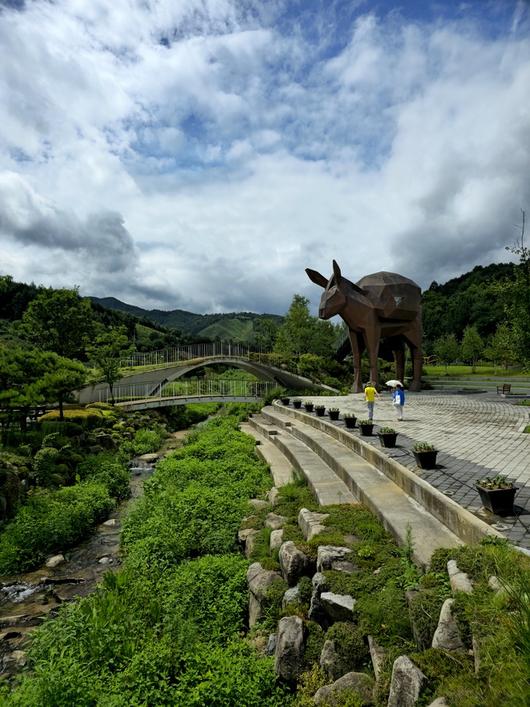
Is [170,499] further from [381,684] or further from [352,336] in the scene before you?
[352,336]

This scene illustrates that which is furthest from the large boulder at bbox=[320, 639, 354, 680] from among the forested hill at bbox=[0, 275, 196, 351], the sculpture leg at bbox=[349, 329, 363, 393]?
the forested hill at bbox=[0, 275, 196, 351]

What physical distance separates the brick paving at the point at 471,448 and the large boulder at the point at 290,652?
2.50m

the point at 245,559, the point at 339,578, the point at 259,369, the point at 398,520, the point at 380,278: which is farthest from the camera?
the point at 259,369

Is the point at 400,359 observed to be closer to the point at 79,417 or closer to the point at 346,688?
the point at 79,417

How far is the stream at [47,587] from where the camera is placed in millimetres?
7102

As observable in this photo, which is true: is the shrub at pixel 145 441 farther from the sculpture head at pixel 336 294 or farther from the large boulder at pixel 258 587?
the large boulder at pixel 258 587

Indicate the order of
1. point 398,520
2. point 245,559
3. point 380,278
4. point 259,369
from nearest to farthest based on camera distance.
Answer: point 398,520
point 245,559
point 380,278
point 259,369

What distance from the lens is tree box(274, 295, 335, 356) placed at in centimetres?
4181

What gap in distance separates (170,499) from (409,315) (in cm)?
1835

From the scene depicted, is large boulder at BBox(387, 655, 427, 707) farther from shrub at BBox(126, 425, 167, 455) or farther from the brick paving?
shrub at BBox(126, 425, 167, 455)

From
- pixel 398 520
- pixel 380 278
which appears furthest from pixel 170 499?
pixel 380 278

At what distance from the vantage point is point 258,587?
601cm

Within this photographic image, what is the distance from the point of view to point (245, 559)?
7484 mm

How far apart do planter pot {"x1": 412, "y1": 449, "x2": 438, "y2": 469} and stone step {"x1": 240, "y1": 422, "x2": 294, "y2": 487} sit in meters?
3.72
